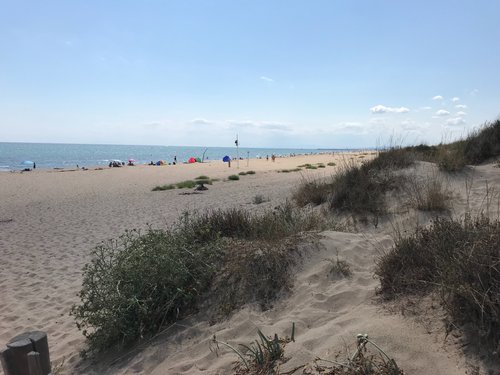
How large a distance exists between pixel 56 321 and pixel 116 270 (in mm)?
1603

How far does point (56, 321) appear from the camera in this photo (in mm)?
5020

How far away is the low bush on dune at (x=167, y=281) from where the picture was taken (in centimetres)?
391

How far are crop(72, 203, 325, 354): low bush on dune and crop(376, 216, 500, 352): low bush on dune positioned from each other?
1.21 meters

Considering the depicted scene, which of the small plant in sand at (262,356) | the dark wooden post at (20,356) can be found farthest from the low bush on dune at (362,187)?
the dark wooden post at (20,356)

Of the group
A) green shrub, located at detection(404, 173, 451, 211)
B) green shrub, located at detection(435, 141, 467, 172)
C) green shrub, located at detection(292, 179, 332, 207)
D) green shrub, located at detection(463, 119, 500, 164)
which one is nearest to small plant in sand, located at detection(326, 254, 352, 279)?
green shrub, located at detection(404, 173, 451, 211)

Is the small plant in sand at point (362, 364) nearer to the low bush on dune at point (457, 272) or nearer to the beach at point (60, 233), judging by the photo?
the low bush on dune at point (457, 272)

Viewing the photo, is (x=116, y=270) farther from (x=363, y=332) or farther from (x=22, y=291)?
(x=22, y=291)

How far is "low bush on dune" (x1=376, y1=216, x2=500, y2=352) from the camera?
249 cm

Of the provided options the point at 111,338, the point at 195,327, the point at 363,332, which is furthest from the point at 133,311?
the point at 363,332

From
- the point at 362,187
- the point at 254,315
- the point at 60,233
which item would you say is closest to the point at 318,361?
the point at 254,315

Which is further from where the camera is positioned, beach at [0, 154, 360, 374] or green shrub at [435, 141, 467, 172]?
green shrub at [435, 141, 467, 172]

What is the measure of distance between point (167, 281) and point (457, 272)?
8.83ft

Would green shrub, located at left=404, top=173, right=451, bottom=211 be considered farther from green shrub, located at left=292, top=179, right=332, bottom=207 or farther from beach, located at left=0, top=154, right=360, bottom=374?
beach, located at left=0, top=154, right=360, bottom=374

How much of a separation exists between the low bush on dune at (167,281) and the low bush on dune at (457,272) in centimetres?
121
